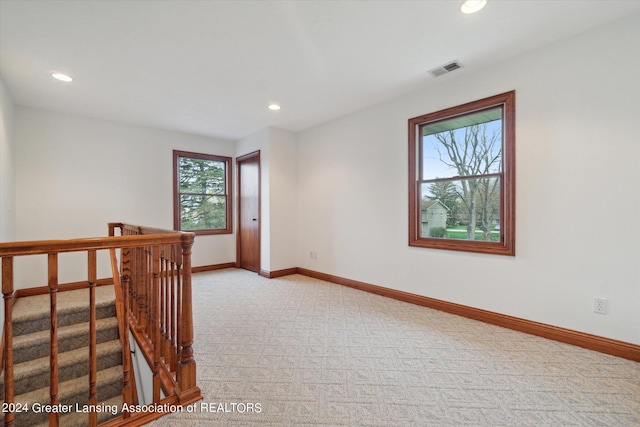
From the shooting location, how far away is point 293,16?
6.38 ft

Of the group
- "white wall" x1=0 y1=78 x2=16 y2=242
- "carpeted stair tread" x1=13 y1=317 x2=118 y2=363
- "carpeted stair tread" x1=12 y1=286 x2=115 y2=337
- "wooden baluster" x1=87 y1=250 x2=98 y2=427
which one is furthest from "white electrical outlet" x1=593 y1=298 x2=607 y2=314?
"white wall" x1=0 y1=78 x2=16 y2=242

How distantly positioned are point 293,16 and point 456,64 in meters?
1.61

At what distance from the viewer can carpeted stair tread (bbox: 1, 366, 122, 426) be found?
2.10 meters

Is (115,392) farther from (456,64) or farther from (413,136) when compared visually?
(456,64)

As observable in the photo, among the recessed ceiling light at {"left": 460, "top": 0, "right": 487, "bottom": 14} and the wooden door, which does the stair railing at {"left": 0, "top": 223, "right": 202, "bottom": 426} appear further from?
the wooden door

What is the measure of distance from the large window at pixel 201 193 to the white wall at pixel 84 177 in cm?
14

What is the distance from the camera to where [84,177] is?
3.86 metres

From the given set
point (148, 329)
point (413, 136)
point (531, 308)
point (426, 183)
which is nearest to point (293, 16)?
point (413, 136)

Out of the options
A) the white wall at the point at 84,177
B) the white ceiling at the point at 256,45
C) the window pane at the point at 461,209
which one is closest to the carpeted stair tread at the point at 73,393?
the white wall at the point at 84,177

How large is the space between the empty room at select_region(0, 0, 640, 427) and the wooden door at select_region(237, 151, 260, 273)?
0.93m

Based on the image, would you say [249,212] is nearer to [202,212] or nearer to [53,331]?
[202,212]

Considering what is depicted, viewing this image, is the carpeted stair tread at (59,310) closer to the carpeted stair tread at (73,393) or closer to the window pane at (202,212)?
the carpeted stair tread at (73,393)

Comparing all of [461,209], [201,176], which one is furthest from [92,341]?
[201,176]

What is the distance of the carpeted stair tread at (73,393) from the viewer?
6.89 ft
